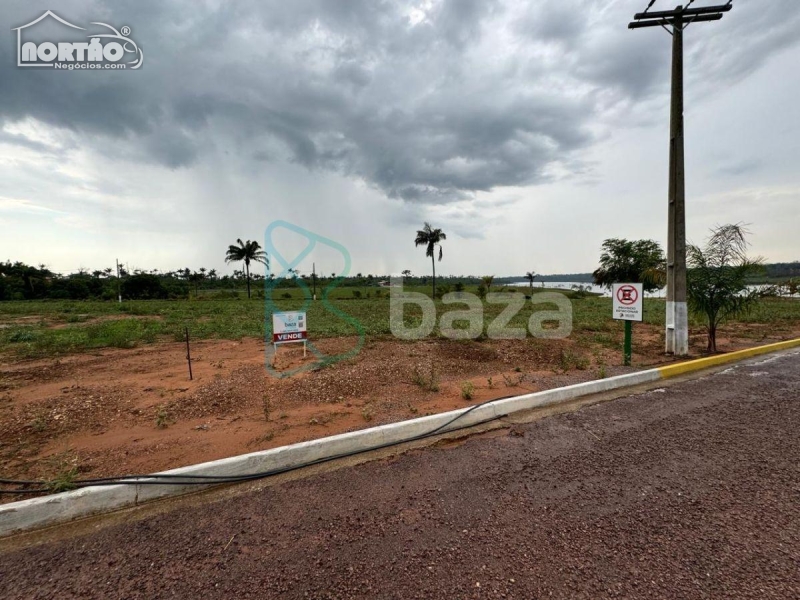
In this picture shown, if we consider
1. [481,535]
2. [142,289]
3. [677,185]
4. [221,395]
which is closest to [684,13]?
[677,185]

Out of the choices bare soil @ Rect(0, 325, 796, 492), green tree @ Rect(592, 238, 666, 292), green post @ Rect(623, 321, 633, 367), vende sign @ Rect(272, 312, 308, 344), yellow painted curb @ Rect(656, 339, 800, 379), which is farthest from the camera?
green tree @ Rect(592, 238, 666, 292)

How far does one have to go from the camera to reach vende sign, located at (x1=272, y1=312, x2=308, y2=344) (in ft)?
23.2

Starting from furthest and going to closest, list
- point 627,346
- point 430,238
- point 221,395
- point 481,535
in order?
1. point 430,238
2. point 627,346
3. point 221,395
4. point 481,535

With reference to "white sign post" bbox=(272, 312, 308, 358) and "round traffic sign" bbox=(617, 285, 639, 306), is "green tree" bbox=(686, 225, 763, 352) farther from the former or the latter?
"white sign post" bbox=(272, 312, 308, 358)

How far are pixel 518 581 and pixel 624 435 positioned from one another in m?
2.63

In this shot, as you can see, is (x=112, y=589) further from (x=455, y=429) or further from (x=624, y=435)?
(x=624, y=435)

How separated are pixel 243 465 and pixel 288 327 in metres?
4.28

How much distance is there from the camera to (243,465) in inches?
121

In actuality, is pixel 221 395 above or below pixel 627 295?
below

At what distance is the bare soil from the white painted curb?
1.33 feet

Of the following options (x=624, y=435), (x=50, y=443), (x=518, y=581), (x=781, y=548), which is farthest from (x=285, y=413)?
(x=781, y=548)

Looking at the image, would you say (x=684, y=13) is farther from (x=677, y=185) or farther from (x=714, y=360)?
(x=714, y=360)

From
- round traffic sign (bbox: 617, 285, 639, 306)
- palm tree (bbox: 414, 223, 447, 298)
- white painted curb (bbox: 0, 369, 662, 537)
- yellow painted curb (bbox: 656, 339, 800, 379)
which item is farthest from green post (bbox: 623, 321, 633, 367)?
palm tree (bbox: 414, 223, 447, 298)

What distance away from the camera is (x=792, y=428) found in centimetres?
384
